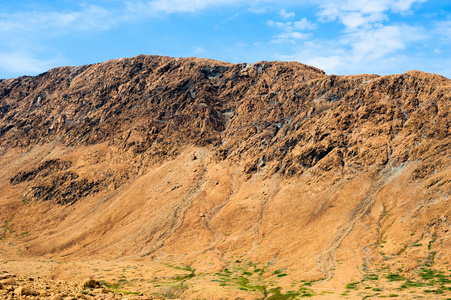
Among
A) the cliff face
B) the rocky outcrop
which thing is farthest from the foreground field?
the rocky outcrop

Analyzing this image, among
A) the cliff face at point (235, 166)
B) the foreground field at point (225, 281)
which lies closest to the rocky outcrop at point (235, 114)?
the cliff face at point (235, 166)

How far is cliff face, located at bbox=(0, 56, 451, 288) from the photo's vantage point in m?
62.4

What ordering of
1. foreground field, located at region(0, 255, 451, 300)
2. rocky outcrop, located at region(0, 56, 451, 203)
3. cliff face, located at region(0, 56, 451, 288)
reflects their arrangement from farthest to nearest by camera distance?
rocky outcrop, located at region(0, 56, 451, 203), cliff face, located at region(0, 56, 451, 288), foreground field, located at region(0, 255, 451, 300)

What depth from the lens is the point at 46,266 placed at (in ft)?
184

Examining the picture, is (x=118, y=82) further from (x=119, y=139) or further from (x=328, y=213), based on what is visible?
(x=328, y=213)

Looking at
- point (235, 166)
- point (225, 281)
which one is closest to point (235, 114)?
point (235, 166)

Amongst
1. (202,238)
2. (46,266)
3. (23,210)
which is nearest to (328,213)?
(202,238)

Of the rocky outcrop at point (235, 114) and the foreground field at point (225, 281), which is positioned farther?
the rocky outcrop at point (235, 114)

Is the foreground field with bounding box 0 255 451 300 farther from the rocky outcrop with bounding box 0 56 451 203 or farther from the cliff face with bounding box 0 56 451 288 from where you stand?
the rocky outcrop with bounding box 0 56 451 203

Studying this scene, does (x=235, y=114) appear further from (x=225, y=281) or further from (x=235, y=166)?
(x=225, y=281)

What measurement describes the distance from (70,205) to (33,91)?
91.9 metres

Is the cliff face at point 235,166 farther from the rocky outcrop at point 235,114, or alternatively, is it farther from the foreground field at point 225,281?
the foreground field at point 225,281

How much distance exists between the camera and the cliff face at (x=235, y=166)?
205 feet

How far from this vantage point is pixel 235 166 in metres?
90.9
